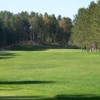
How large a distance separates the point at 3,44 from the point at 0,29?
10.3m

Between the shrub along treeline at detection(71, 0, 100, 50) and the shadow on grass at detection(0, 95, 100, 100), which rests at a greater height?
the shrub along treeline at detection(71, 0, 100, 50)

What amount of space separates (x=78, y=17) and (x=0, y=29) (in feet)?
98.8

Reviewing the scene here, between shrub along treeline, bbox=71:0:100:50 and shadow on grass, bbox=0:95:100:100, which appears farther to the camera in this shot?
shrub along treeline, bbox=71:0:100:50

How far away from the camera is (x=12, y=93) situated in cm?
1919

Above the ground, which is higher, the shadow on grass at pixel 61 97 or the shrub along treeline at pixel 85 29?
the shrub along treeline at pixel 85 29

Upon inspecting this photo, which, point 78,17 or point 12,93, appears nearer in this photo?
point 12,93

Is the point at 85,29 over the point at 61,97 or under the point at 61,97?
over

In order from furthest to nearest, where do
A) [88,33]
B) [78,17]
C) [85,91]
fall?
1. [78,17]
2. [88,33]
3. [85,91]

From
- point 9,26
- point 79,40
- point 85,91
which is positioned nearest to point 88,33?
point 79,40

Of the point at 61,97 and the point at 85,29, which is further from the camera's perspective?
the point at 85,29

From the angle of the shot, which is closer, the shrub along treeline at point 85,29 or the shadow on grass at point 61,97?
the shadow on grass at point 61,97

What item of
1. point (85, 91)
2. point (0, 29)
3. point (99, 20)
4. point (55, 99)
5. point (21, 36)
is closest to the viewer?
point (55, 99)

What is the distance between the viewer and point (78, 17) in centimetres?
13925

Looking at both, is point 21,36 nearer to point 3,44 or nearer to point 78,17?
point 3,44
